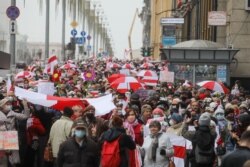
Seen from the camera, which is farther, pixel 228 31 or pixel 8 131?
pixel 228 31

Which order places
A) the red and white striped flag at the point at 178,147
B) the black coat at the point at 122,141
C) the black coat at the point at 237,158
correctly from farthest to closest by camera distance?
the red and white striped flag at the point at 178,147, the black coat at the point at 122,141, the black coat at the point at 237,158

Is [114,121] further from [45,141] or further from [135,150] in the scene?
[45,141]

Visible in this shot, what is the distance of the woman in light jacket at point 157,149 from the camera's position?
12188 millimetres

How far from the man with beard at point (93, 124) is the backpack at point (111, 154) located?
0.60 metres

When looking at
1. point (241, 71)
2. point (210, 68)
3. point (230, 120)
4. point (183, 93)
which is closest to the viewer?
point (230, 120)

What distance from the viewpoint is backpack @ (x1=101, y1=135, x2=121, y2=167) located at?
11.7 meters

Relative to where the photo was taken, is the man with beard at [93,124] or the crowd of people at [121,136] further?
the man with beard at [93,124]

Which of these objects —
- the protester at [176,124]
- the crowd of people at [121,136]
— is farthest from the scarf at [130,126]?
the protester at [176,124]

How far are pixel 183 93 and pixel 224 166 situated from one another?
47.8 feet

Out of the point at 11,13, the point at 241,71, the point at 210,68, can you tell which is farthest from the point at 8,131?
the point at 241,71

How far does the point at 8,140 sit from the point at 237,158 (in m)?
4.93

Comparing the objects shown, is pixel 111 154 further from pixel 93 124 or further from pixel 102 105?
pixel 102 105

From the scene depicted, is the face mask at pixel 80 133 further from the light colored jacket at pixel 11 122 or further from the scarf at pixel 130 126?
the scarf at pixel 130 126

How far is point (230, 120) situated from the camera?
15.7m
